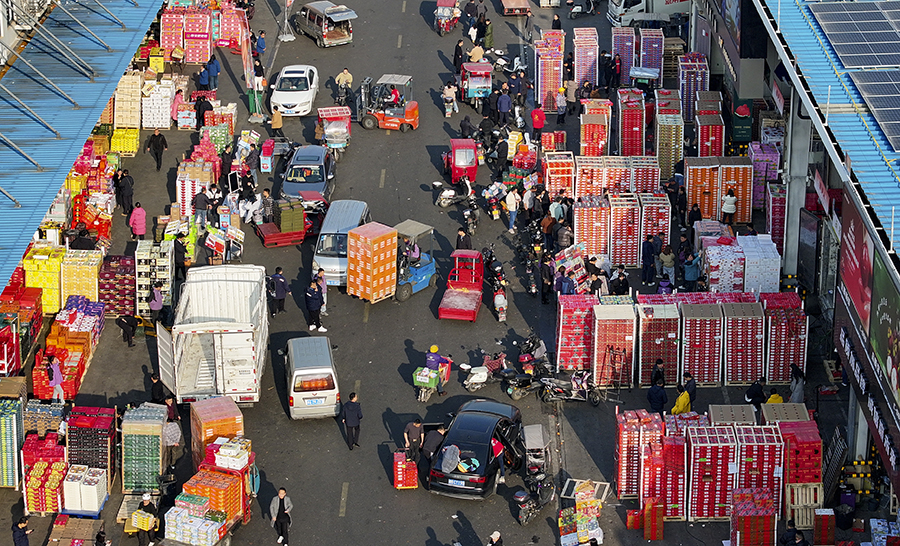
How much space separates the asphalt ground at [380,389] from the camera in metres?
32.7

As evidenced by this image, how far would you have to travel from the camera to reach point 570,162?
1827 inches

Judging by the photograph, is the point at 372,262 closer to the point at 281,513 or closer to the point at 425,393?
the point at 425,393

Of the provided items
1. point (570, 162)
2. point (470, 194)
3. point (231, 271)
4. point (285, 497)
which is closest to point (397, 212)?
point (470, 194)

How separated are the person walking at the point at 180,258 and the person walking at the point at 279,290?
9.89ft

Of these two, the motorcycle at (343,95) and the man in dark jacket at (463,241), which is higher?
the motorcycle at (343,95)

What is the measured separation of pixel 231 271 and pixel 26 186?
6051 millimetres

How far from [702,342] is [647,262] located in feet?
19.0

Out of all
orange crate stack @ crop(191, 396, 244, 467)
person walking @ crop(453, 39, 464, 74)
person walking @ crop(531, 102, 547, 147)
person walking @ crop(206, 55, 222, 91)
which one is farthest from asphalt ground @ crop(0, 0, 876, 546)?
person walking @ crop(453, 39, 464, 74)

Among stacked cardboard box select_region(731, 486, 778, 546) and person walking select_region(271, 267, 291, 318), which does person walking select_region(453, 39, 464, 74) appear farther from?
stacked cardboard box select_region(731, 486, 778, 546)

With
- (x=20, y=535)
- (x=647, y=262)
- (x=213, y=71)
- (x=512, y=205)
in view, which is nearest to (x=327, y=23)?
(x=213, y=71)

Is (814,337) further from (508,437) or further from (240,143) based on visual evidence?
(240,143)

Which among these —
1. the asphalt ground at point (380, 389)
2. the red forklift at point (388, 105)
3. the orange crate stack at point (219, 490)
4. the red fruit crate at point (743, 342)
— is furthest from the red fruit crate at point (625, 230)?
the orange crate stack at point (219, 490)

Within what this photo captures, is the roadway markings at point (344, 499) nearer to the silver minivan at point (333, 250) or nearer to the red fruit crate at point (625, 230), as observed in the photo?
the silver minivan at point (333, 250)

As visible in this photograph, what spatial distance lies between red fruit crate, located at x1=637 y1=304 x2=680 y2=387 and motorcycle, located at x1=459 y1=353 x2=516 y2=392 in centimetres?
359
